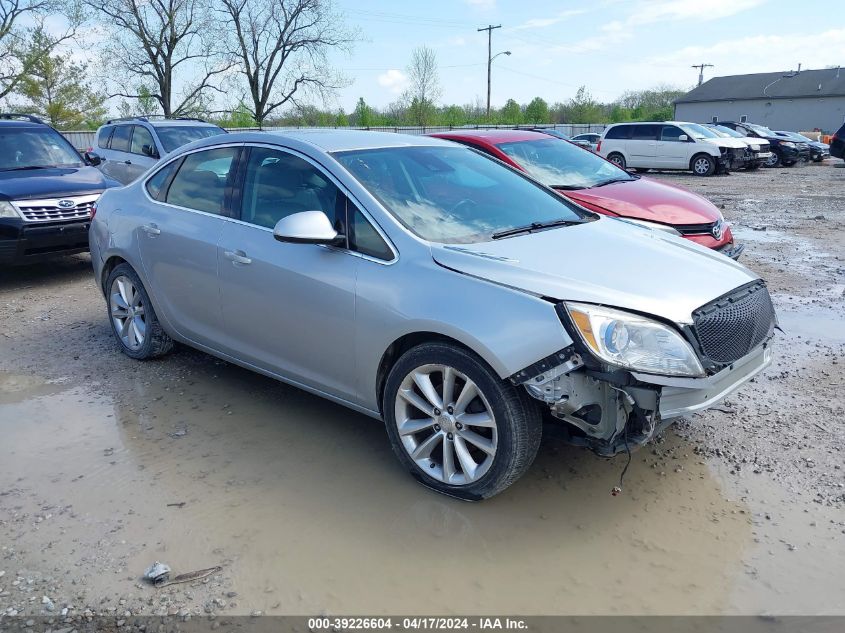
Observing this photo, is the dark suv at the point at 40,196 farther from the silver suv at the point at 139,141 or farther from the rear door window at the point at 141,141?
the rear door window at the point at 141,141

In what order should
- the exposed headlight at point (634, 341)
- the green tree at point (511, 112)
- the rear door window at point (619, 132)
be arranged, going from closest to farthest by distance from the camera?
the exposed headlight at point (634, 341), the rear door window at point (619, 132), the green tree at point (511, 112)

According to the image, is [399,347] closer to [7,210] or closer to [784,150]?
[7,210]

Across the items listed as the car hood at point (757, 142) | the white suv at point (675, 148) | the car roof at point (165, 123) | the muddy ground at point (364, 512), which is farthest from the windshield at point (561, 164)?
the car hood at point (757, 142)

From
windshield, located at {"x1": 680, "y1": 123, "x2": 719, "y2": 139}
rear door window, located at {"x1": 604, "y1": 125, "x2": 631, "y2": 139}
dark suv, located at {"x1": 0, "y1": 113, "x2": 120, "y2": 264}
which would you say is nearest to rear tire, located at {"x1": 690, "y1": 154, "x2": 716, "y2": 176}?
windshield, located at {"x1": 680, "y1": 123, "x2": 719, "y2": 139}

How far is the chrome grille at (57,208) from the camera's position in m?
7.50

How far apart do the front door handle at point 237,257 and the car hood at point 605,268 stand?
4.26 ft

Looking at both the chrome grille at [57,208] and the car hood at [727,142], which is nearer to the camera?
the chrome grille at [57,208]

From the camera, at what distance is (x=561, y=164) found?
809 centimetres

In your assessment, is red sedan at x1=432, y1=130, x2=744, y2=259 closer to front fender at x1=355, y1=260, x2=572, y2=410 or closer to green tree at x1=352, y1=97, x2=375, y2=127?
front fender at x1=355, y1=260, x2=572, y2=410

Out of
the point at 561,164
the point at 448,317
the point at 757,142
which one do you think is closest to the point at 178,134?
the point at 561,164

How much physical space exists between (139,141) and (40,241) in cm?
550

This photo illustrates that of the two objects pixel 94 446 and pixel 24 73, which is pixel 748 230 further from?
pixel 24 73

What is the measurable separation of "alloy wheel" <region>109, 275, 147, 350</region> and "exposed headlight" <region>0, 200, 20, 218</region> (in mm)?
2808

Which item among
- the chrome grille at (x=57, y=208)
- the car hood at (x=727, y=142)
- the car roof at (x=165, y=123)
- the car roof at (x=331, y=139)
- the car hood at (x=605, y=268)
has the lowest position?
the car hood at (x=727, y=142)
